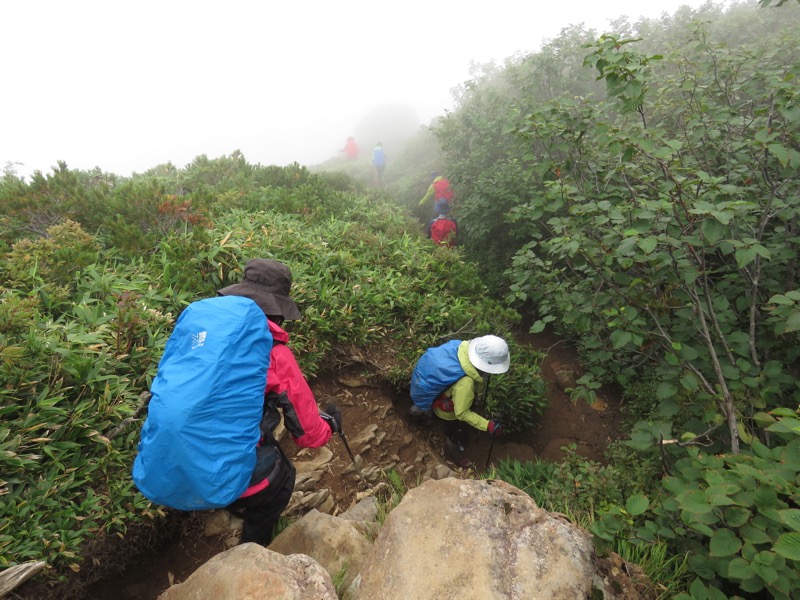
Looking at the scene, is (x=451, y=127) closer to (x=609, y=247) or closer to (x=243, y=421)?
(x=609, y=247)

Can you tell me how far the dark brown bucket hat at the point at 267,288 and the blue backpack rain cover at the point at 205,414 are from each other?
1.39ft

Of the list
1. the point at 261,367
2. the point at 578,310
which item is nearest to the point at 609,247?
the point at 578,310

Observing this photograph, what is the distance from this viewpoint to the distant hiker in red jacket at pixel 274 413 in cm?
264

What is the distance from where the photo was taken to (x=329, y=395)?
15.6 ft

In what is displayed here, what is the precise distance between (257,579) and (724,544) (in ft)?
7.67

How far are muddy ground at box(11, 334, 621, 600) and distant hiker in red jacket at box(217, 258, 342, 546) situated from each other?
0.71 meters

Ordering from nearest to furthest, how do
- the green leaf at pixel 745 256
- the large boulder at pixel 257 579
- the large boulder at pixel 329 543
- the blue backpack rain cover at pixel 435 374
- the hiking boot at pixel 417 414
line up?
1. the large boulder at pixel 257 579
2. the green leaf at pixel 745 256
3. the large boulder at pixel 329 543
4. the blue backpack rain cover at pixel 435 374
5. the hiking boot at pixel 417 414

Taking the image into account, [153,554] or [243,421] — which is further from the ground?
[243,421]

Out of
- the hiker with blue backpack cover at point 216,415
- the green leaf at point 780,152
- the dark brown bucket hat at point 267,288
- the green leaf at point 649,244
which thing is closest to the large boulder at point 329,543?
the hiker with blue backpack cover at point 216,415

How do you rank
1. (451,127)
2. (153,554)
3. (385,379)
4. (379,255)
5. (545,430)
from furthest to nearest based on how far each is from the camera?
(451,127) < (379,255) < (545,430) < (385,379) < (153,554)

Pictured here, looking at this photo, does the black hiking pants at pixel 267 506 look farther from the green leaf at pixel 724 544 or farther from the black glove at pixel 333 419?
the green leaf at pixel 724 544

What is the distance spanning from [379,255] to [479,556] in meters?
5.21

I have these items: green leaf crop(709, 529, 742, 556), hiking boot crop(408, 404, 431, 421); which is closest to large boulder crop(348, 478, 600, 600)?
green leaf crop(709, 529, 742, 556)

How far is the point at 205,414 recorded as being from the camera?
7.08 ft
